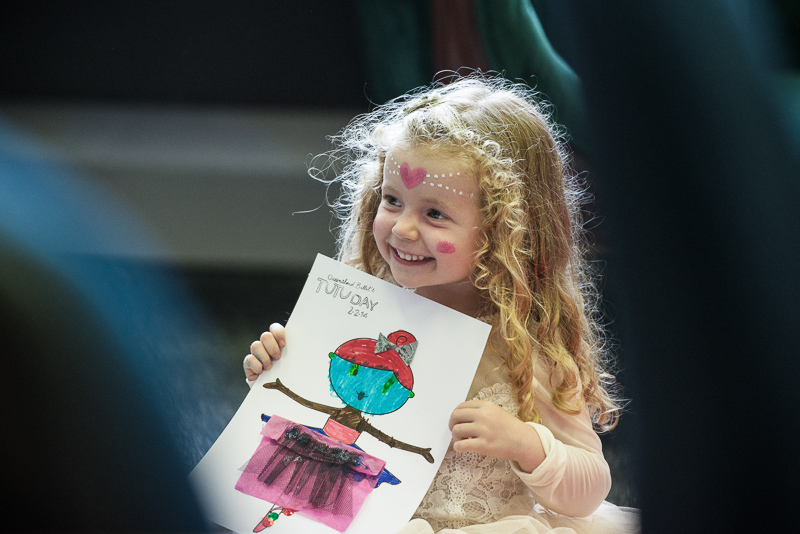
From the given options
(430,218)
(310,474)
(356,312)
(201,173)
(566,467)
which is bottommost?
(310,474)

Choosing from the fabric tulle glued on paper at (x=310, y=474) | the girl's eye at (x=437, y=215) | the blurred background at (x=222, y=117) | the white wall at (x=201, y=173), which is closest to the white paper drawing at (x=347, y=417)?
the fabric tulle glued on paper at (x=310, y=474)

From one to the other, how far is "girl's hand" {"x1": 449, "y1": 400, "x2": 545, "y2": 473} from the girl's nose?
0.21m

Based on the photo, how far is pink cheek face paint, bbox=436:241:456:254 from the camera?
84 centimetres

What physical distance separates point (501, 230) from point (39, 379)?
29.0 inches

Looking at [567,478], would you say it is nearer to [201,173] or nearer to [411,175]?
[411,175]

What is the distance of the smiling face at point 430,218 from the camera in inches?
33.3

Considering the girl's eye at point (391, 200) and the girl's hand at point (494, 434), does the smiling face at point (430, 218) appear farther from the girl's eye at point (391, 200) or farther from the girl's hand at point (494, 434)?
the girl's hand at point (494, 434)

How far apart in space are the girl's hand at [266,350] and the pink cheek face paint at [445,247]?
0.78 ft

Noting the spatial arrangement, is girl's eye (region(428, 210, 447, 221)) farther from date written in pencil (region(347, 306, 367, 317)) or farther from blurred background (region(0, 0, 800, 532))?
blurred background (region(0, 0, 800, 532))

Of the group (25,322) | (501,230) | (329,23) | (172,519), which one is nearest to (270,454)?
(172,519)

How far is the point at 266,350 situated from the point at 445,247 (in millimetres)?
272

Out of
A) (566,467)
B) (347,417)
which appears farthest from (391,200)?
(566,467)

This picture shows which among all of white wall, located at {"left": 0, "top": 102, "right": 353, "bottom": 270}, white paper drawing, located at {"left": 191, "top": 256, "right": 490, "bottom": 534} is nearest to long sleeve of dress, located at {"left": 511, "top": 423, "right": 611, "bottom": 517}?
white paper drawing, located at {"left": 191, "top": 256, "right": 490, "bottom": 534}

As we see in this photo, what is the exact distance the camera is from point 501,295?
88cm
